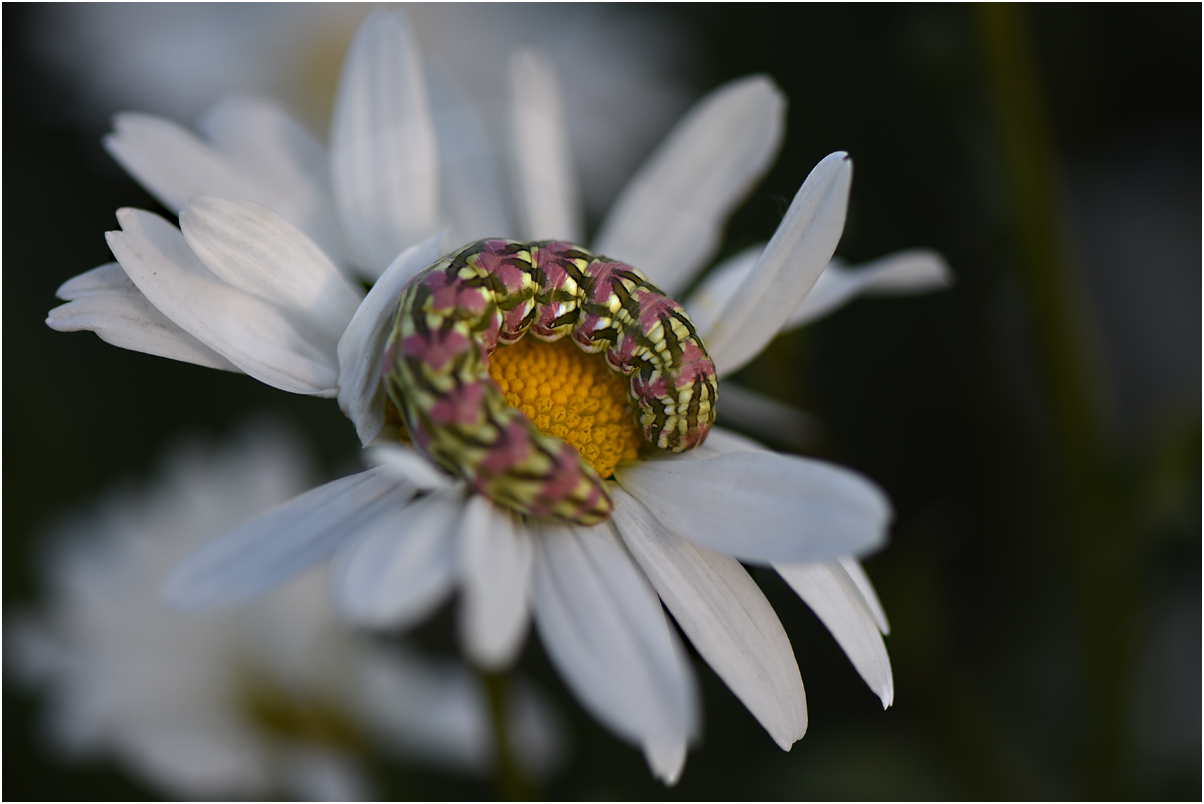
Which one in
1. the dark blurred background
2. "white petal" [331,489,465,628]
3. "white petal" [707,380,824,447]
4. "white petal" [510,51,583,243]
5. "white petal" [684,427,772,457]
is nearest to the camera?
"white petal" [331,489,465,628]

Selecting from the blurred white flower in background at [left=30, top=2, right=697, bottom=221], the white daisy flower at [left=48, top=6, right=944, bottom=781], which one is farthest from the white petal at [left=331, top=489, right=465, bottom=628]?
the blurred white flower in background at [left=30, top=2, right=697, bottom=221]

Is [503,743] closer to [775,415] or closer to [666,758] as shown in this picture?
[666,758]

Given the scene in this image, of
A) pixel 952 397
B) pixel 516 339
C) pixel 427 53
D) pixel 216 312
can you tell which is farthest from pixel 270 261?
pixel 952 397

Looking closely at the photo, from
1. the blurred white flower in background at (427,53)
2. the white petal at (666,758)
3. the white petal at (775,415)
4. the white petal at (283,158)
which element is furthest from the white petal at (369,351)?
the blurred white flower in background at (427,53)

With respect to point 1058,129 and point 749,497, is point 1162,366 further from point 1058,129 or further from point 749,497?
point 749,497

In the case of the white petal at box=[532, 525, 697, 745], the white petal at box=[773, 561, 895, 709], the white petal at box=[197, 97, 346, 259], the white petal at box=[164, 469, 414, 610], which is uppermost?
the white petal at box=[197, 97, 346, 259]

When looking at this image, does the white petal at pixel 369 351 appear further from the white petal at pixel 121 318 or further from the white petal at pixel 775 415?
the white petal at pixel 775 415

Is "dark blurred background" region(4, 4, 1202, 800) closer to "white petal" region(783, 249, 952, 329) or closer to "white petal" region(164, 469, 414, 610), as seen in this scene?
"white petal" region(783, 249, 952, 329)
